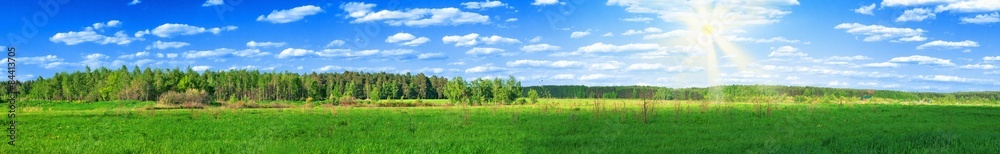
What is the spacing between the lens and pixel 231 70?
11088 centimetres

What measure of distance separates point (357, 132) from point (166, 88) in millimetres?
86373

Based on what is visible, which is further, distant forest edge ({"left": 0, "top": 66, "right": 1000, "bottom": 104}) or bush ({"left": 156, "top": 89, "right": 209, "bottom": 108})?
distant forest edge ({"left": 0, "top": 66, "right": 1000, "bottom": 104})

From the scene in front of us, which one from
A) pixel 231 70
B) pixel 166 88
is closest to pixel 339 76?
pixel 231 70

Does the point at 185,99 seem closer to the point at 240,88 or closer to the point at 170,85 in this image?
the point at 170,85

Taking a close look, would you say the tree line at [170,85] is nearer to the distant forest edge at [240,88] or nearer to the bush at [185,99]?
the distant forest edge at [240,88]

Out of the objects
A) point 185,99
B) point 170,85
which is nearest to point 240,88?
point 170,85

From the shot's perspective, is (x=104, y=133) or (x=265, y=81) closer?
(x=104, y=133)

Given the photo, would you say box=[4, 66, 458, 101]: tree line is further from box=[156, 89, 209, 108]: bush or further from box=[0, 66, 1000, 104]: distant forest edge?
box=[156, 89, 209, 108]: bush

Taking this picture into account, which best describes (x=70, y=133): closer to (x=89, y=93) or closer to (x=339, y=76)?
(x=89, y=93)

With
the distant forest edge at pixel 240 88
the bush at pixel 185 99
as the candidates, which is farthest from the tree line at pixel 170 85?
the bush at pixel 185 99

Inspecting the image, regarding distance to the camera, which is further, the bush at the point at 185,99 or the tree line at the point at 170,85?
the tree line at the point at 170,85

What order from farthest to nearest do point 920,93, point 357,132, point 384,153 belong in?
point 920,93, point 357,132, point 384,153

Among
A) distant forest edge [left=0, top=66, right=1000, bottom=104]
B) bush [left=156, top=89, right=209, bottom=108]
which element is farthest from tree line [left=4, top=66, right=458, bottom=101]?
bush [left=156, top=89, right=209, bottom=108]

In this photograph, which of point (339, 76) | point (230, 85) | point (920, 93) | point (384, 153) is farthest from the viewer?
point (920, 93)
